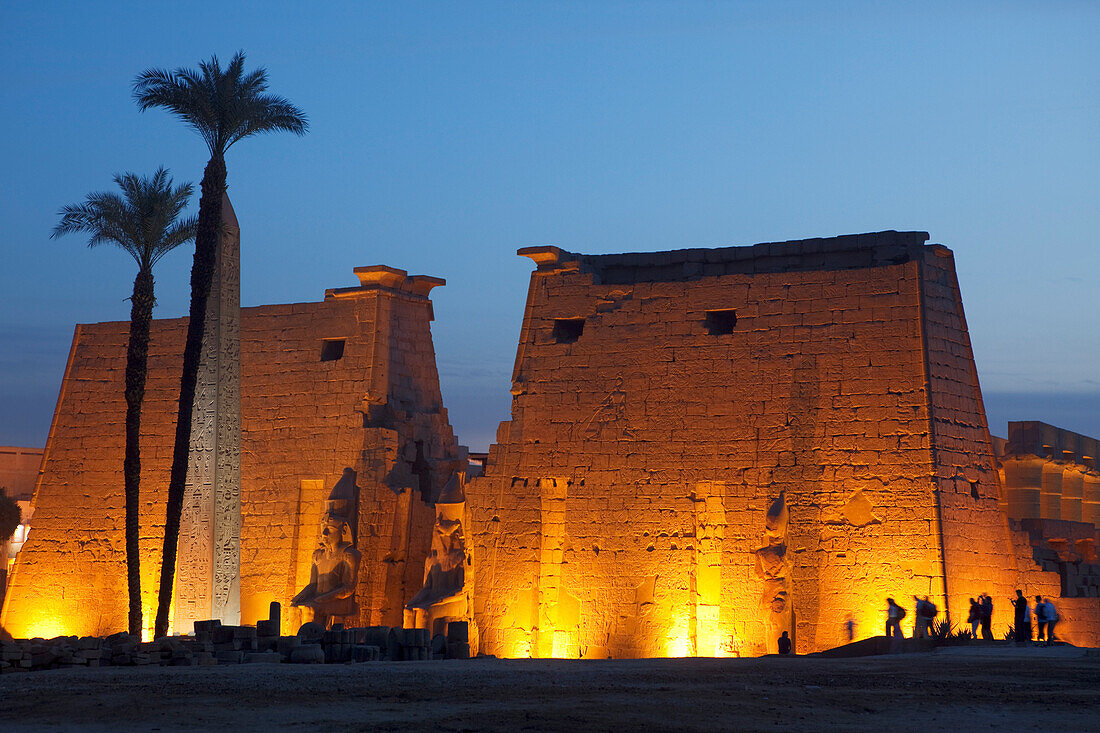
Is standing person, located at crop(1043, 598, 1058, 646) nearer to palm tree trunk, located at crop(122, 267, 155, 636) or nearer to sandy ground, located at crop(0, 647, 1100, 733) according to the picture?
sandy ground, located at crop(0, 647, 1100, 733)

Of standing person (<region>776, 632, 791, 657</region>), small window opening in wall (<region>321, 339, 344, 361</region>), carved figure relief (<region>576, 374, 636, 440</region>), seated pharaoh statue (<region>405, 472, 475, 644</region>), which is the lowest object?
standing person (<region>776, 632, 791, 657</region>)

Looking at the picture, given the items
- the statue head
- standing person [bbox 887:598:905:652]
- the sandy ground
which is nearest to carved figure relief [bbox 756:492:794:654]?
standing person [bbox 887:598:905:652]

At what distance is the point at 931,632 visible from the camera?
15.4 metres

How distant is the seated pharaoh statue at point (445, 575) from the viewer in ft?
60.6

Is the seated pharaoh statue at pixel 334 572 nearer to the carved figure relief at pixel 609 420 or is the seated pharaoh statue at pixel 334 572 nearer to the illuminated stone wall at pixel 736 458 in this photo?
the illuminated stone wall at pixel 736 458

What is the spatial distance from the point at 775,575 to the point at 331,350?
8.49 m

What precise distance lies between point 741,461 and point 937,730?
9.34 metres

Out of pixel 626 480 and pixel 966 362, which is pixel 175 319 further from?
pixel 966 362

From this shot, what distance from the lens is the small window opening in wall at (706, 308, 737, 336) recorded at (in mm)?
18234

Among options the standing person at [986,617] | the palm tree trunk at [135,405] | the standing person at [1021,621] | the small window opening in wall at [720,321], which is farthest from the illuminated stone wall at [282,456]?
the standing person at [1021,621]

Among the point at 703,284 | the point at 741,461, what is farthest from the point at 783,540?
the point at 703,284

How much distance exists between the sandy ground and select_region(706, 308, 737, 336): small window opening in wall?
6.29m

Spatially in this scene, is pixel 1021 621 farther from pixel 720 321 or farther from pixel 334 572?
pixel 334 572

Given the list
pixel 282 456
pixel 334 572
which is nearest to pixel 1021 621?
pixel 334 572
